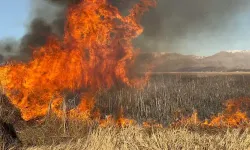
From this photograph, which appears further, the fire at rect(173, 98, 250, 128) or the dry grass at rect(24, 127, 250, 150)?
the fire at rect(173, 98, 250, 128)

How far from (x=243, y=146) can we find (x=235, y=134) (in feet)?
2.19

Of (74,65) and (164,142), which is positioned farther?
(74,65)

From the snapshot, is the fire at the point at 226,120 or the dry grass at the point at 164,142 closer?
the dry grass at the point at 164,142

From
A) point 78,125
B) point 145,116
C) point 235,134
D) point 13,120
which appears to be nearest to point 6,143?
point 78,125

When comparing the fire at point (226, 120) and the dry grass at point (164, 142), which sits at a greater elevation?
the dry grass at point (164, 142)

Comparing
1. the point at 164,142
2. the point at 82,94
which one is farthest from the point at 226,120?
the point at 164,142

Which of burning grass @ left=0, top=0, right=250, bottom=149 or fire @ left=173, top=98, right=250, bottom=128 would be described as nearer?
burning grass @ left=0, top=0, right=250, bottom=149

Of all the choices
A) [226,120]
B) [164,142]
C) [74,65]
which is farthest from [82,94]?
[164,142]

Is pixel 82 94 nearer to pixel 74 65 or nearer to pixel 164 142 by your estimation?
pixel 74 65

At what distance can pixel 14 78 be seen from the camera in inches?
781

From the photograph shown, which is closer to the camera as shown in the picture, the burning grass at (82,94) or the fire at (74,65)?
the burning grass at (82,94)

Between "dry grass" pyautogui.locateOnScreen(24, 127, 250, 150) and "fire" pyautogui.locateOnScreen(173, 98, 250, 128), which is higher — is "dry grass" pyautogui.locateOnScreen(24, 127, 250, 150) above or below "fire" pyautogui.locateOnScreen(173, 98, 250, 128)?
above

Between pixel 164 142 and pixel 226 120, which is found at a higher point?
pixel 164 142

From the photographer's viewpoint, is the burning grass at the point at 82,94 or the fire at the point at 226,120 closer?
the burning grass at the point at 82,94
